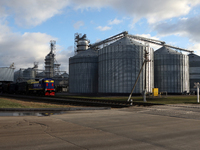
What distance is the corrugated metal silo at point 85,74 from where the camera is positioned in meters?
74.2

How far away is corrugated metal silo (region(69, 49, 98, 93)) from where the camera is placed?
243 feet

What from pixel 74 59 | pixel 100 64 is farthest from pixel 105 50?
pixel 74 59

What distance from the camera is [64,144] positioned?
714 cm

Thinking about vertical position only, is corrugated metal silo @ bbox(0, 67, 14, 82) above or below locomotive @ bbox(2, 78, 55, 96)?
above

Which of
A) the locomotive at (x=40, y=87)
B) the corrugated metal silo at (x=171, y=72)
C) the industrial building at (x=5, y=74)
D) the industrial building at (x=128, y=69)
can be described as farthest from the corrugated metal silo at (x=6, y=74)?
the corrugated metal silo at (x=171, y=72)

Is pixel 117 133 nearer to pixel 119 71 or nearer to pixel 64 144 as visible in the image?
pixel 64 144

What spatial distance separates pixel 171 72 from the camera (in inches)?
2753

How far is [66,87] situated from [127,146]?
10467 cm

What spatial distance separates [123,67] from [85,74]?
65.7 ft

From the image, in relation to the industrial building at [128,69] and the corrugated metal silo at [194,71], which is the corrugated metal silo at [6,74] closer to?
the industrial building at [128,69]

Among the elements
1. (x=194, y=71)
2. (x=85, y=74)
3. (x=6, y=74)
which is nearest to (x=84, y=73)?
(x=85, y=74)

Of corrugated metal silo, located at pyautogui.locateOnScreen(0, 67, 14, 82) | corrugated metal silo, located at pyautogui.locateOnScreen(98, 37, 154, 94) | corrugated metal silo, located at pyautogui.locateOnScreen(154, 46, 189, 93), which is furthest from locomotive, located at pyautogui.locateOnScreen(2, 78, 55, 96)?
corrugated metal silo, located at pyautogui.locateOnScreen(0, 67, 14, 82)

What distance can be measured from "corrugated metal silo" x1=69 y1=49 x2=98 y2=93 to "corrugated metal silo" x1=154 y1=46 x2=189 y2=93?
21.8 m

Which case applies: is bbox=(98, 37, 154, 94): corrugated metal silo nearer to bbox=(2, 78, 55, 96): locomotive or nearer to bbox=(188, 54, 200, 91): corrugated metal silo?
bbox=(2, 78, 55, 96): locomotive
